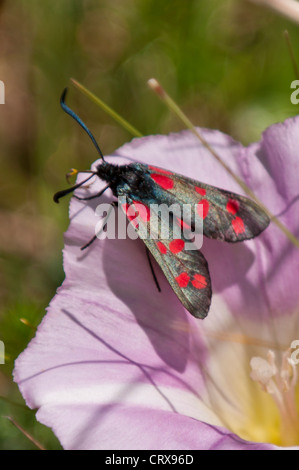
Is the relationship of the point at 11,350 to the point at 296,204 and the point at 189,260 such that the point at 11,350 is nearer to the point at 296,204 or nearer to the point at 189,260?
the point at 189,260

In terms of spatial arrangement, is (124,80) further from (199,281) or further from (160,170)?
(199,281)

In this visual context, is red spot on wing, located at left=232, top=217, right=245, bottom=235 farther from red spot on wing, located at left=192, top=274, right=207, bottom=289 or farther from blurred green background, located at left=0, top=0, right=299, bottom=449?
blurred green background, located at left=0, top=0, right=299, bottom=449

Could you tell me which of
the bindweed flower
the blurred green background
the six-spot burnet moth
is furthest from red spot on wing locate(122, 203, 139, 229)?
the blurred green background

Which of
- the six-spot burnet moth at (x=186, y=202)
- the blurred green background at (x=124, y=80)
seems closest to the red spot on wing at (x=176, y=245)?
the six-spot burnet moth at (x=186, y=202)

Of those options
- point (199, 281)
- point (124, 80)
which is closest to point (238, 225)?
point (199, 281)

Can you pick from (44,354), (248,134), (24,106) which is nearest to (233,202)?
(44,354)

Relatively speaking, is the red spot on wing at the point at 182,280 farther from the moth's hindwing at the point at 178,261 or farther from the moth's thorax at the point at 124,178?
the moth's thorax at the point at 124,178

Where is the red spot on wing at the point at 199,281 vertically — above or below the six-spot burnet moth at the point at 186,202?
below
